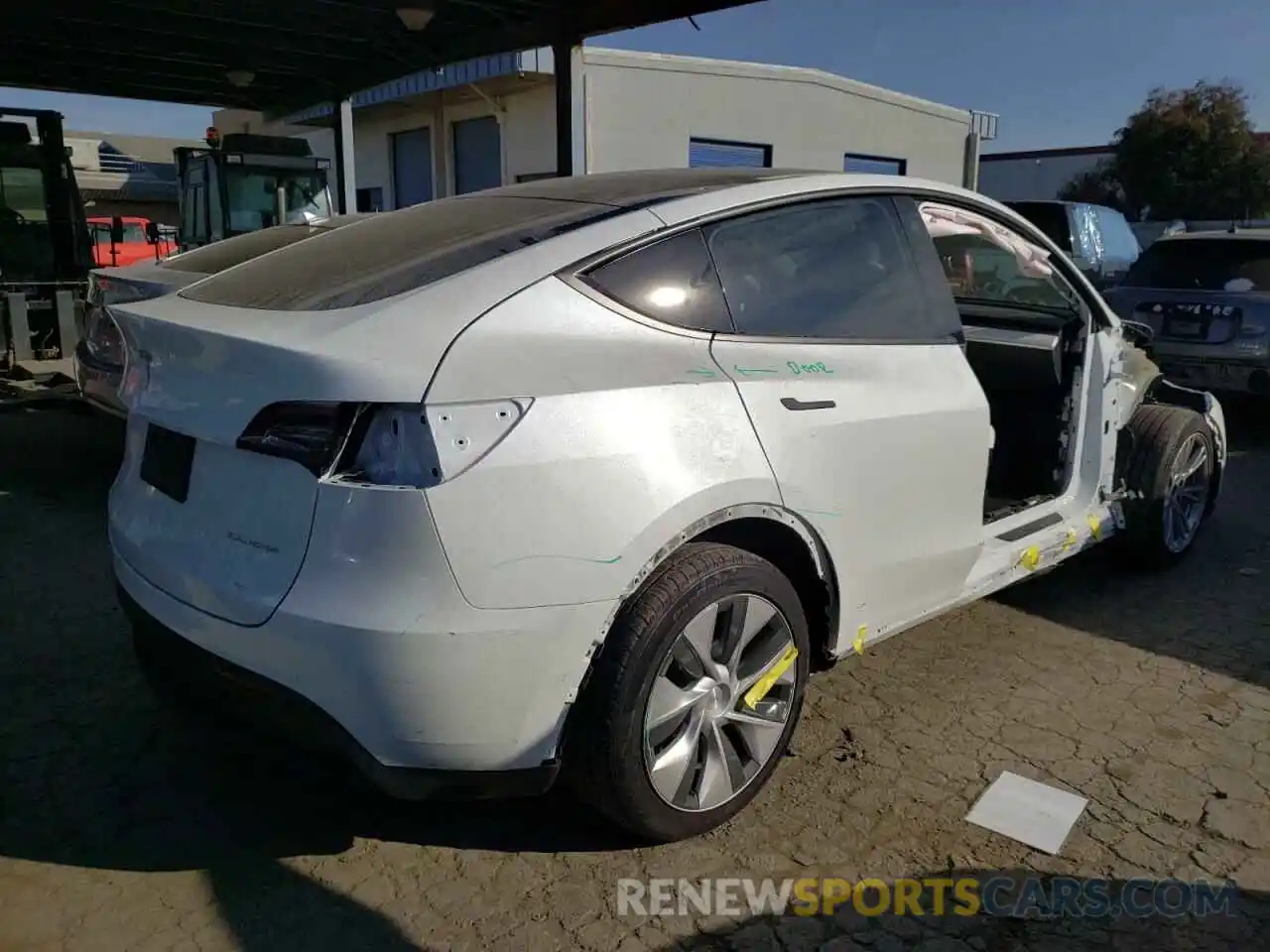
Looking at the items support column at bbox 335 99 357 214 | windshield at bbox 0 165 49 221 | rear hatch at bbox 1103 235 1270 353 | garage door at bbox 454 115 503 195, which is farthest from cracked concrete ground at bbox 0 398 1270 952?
garage door at bbox 454 115 503 195

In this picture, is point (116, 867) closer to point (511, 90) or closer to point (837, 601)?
point (837, 601)

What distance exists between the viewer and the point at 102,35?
988cm

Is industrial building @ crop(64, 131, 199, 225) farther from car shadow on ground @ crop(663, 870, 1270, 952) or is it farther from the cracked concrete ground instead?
car shadow on ground @ crop(663, 870, 1270, 952)

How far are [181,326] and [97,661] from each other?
5.88ft

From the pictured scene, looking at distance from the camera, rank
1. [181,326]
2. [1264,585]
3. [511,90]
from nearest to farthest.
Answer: [181,326] < [1264,585] < [511,90]

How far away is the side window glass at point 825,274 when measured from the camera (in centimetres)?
280

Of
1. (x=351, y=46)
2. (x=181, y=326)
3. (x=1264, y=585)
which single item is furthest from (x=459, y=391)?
(x=351, y=46)

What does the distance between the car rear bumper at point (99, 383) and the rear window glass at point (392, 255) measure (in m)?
2.22

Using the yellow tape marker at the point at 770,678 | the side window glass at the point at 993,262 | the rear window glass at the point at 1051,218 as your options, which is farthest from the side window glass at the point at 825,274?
the rear window glass at the point at 1051,218

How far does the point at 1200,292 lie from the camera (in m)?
7.86

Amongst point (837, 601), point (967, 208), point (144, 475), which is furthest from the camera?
point (967, 208)

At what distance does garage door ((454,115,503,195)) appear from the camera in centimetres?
2077

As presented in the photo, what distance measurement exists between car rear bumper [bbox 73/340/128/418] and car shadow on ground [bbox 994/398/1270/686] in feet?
14.2

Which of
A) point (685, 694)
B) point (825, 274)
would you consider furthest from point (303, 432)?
point (825, 274)
